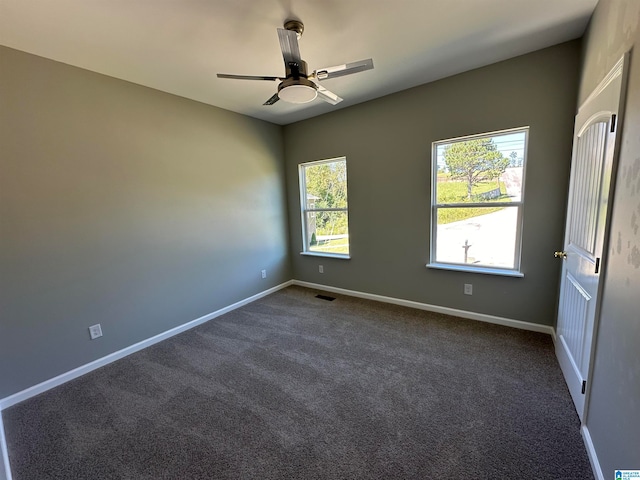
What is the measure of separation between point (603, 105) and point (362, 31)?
5.27 ft

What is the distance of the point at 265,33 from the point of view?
1.96 m

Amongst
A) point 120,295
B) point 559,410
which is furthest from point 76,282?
point 559,410

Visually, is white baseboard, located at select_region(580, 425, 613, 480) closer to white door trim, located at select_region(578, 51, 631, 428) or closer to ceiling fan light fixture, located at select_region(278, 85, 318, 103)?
white door trim, located at select_region(578, 51, 631, 428)

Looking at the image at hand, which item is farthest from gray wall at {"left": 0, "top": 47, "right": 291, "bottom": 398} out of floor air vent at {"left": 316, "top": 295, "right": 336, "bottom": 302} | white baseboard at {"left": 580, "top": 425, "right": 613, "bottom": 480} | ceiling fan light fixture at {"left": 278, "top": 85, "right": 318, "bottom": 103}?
white baseboard at {"left": 580, "top": 425, "right": 613, "bottom": 480}

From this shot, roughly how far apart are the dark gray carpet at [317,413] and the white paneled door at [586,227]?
12.2 inches

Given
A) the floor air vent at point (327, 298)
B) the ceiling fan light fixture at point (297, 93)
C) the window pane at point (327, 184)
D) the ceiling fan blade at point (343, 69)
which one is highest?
the ceiling fan blade at point (343, 69)

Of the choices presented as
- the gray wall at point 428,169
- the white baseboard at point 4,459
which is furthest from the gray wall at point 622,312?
the white baseboard at point 4,459

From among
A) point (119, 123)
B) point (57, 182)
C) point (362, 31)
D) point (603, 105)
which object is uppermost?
point (362, 31)

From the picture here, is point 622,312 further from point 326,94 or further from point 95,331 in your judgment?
point 95,331

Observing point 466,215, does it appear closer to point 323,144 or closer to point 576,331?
point 576,331

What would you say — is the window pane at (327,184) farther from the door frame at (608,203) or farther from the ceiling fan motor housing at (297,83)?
the door frame at (608,203)

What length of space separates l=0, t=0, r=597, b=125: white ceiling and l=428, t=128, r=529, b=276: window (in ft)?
2.63

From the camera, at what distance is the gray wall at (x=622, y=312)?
1.05 metres

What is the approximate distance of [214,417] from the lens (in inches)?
71.0
